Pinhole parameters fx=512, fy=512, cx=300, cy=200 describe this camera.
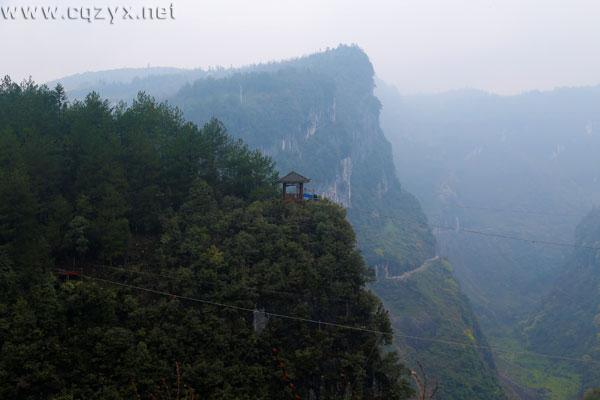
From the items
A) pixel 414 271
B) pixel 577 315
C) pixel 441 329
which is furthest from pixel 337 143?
pixel 441 329

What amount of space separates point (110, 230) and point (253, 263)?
6.28 meters

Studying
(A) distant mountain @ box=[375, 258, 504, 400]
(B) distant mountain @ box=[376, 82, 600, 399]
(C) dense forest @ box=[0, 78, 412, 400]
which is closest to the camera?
(C) dense forest @ box=[0, 78, 412, 400]

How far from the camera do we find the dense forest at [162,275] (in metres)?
16.9

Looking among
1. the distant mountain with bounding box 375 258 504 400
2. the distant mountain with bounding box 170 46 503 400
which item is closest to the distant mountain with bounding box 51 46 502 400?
the distant mountain with bounding box 170 46 503 400

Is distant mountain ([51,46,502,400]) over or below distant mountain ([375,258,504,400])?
over

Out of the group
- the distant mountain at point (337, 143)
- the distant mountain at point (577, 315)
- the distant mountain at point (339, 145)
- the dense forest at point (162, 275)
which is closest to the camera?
the dense forest at point (162, 275)

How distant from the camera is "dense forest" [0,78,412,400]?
16.9 m

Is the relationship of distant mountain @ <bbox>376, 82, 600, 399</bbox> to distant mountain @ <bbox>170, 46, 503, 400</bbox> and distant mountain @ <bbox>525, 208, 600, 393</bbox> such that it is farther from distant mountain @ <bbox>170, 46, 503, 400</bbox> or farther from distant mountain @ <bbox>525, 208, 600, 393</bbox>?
distant mountain @ <bbox>170, 46, 503, 400</bbox>

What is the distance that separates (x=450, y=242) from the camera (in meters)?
135

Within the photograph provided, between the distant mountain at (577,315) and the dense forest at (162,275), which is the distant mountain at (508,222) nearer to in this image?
the distant mountain at (577,315)

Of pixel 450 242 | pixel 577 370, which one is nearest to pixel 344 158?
pixel 450 242

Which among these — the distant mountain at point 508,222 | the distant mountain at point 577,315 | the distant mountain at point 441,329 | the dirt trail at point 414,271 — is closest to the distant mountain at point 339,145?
the distant mountain at point 441,329

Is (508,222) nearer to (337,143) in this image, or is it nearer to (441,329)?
(337,143)

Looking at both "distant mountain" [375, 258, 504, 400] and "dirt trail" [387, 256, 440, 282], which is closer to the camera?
"distant mountain" [375, 258, 504, 400]
